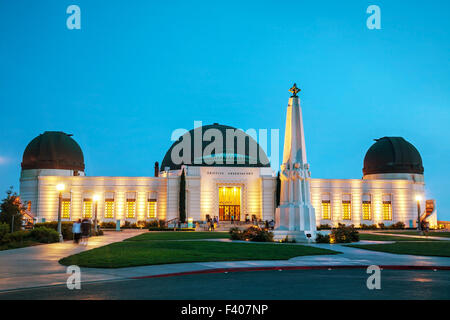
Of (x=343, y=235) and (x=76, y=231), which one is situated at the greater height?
(x=76, y=231)

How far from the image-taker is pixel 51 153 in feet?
174

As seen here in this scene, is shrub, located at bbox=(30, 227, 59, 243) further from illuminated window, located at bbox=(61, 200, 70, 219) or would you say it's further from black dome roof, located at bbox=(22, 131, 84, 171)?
black dome roof, located at bbox=(22, 131, 84, 171)

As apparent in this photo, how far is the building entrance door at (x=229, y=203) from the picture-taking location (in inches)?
2077

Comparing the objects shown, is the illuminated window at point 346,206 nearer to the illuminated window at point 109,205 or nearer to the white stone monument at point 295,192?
the illuminated window at point 109,205

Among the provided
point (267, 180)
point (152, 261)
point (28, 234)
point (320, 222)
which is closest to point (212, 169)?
point (267, 180)

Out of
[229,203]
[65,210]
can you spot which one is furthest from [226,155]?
[65,210]

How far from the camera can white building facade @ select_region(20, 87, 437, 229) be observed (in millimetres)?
49500

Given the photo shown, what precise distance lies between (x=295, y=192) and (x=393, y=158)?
3599 cm

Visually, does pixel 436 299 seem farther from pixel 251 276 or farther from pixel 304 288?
pixel 251 276

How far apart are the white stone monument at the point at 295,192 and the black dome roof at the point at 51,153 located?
A: 36.4 metres

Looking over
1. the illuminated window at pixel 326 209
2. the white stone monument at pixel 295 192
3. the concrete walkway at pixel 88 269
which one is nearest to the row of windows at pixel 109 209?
the illuminated window at pixel 326 209

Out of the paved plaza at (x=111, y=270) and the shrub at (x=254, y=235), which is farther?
the shrub at (x=254, y=235)

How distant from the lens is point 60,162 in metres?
53.4

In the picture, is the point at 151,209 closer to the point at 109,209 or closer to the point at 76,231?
the point at 109,209
